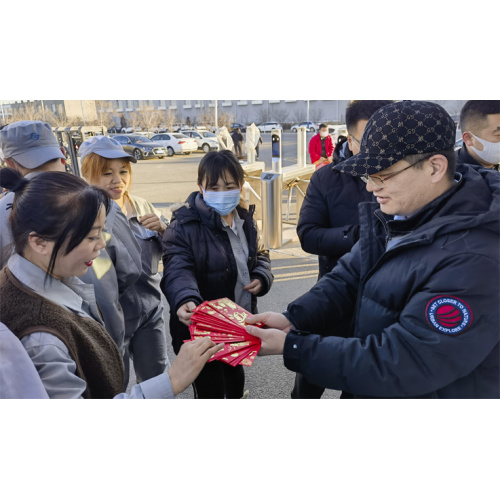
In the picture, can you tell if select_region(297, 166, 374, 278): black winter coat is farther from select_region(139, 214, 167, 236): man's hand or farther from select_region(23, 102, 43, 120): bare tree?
select_region(23, 102, 43, 120): bare tree

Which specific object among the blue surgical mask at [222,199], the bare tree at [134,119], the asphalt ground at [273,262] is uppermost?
the bare tree at [134,119]

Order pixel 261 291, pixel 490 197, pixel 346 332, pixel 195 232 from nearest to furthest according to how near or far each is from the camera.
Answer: pixel 490 197, pixel 346 332, pixel 195 232, pixel 261 291

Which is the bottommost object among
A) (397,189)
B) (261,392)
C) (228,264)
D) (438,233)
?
(261,392)

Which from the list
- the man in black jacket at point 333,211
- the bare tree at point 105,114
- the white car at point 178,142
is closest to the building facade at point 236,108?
the bare tree at point 105,114

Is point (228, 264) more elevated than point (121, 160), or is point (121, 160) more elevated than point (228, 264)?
point (121, 160)

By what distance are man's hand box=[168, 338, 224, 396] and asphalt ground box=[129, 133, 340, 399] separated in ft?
3.35

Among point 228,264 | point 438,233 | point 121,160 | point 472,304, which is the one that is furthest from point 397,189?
point 121,160

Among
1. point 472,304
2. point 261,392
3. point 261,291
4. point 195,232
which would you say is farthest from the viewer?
point 261,392

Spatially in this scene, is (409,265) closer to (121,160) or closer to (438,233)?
(438,233)

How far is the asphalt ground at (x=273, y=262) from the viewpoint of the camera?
2553 mm

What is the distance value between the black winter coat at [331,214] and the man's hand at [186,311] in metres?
0.92

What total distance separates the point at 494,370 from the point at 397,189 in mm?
629

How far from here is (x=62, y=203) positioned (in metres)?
1.29

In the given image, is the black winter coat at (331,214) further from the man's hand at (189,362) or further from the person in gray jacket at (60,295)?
the person in gray jacket at (60,295)
